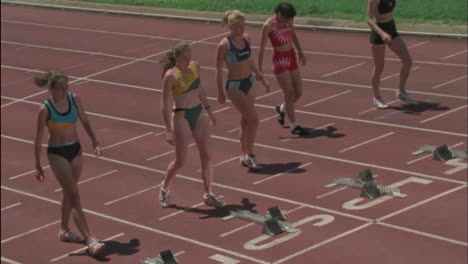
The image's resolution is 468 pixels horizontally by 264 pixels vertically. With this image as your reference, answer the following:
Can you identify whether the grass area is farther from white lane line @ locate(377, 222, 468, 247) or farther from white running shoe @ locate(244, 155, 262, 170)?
white lane line @ locate(377, 222, 468, 247)

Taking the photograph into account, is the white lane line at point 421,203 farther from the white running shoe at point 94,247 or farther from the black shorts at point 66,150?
the black shorts at point 66,150

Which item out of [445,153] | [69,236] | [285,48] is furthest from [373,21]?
[69,236]

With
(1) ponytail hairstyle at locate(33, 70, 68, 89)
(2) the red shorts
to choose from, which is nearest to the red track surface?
(2) the red shorts

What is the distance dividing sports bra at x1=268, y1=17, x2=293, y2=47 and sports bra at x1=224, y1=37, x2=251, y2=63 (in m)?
1.68

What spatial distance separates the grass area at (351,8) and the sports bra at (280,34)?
9.89 metres

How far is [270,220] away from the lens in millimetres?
14438

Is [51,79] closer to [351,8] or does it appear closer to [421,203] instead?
[421,203]

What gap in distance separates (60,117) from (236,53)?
3390mm

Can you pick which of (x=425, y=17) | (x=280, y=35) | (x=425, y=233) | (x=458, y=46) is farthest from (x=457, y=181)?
(x=425, y=17)

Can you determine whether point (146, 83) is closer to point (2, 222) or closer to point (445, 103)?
point (445, 103)

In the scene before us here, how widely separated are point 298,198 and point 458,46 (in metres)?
10.5

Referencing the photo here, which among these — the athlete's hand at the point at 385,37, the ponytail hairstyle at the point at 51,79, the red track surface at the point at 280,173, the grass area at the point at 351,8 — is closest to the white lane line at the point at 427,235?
the red track surface at the point at 280,173

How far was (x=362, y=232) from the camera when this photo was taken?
47.1 feet

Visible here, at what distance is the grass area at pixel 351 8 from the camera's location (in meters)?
27.5
